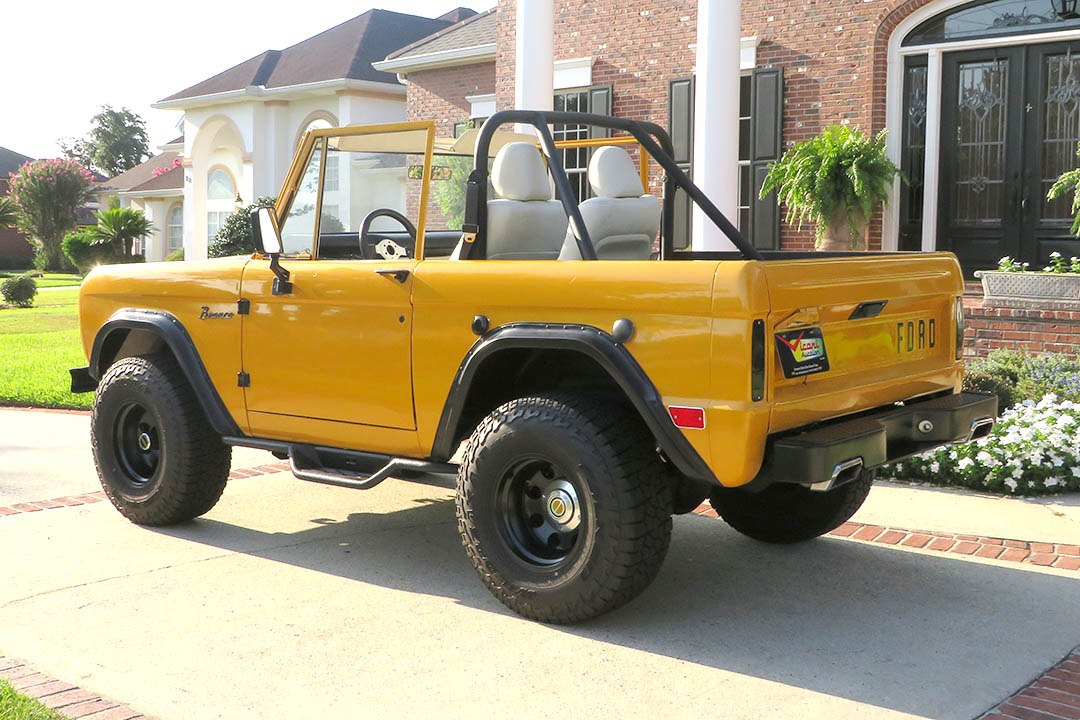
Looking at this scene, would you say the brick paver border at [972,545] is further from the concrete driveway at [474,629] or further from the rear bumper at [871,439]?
the rear bumper at [871,439]

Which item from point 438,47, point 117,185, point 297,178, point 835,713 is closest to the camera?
point 835,713

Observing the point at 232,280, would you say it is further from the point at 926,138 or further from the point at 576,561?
the point at 926,138

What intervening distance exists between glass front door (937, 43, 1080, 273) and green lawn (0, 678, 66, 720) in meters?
11.0

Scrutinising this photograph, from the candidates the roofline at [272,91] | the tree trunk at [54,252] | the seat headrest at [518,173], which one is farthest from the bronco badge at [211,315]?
the tree trunk at [54,252]

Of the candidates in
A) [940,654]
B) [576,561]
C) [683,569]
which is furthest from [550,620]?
[940,654]

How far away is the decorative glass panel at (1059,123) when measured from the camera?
11727mm

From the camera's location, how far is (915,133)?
12852mm

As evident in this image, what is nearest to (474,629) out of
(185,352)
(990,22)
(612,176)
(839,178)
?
(612,176)

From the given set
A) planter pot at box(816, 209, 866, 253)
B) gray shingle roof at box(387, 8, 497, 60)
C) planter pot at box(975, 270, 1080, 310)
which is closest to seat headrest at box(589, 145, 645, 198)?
planter pot at box(975, 270, 1080, 310)

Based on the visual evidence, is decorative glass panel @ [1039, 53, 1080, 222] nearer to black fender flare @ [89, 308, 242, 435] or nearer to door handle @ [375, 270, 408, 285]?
door handle @ [375, 270, 408, 285]

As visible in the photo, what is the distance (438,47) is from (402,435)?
55.6ft

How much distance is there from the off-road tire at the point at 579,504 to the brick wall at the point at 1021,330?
6.45m

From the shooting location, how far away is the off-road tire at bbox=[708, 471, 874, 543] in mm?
5344

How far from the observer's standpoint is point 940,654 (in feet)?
13.5
